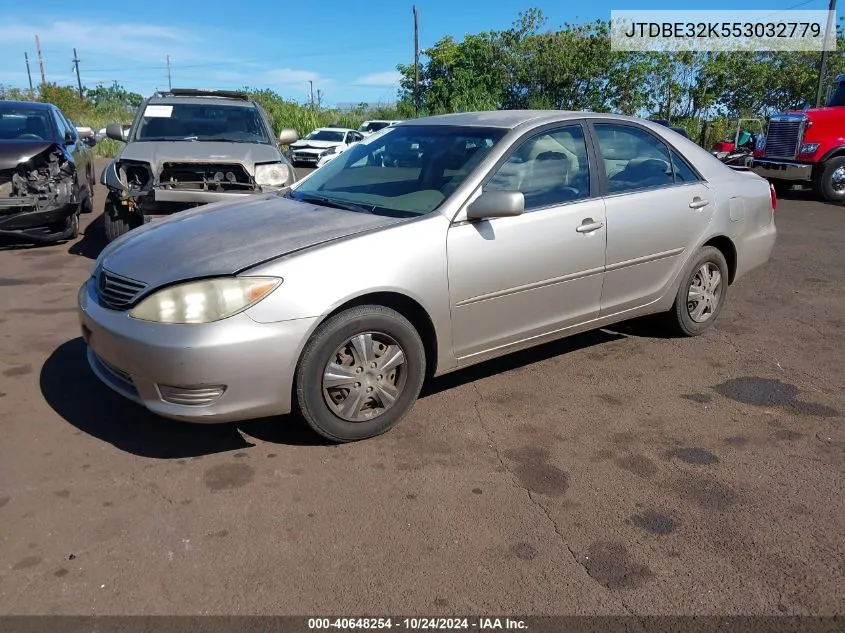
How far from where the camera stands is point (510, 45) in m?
38.0

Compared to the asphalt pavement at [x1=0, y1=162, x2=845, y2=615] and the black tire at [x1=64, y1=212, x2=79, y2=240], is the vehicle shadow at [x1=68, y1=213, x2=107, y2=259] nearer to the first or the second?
the black tire at [x1=64, y1=212, x2=79, y2=240]

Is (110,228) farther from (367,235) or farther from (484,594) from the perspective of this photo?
(484,594)

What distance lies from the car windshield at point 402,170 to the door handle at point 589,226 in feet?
2.36

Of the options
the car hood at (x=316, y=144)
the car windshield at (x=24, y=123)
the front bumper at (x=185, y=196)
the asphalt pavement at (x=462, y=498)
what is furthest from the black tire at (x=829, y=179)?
the car hood at (x=316, y=144)

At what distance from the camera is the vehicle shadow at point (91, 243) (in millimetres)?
7914

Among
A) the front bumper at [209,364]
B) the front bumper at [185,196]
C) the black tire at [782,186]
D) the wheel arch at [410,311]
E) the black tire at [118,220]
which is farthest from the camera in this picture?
the black tire at [782,186]

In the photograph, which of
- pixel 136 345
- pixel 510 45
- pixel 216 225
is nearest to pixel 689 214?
pixel 216 225

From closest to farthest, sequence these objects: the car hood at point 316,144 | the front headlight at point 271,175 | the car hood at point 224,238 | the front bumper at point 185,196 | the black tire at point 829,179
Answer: the car hood at point 224,238, the front bumper at point 185,196, the front headlight at point 271,175, the black tire at point 829,179, the car hood at point 316,144

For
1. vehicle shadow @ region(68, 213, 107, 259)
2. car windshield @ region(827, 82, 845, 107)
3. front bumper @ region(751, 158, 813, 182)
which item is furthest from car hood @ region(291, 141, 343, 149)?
car windshield @ region(827, 82, 845, 107)

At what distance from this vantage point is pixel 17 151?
7613 millimetres

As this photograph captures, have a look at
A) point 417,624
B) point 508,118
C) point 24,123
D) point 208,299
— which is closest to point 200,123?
point 24,123

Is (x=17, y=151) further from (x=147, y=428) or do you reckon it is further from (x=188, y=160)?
(x=147, y=428)

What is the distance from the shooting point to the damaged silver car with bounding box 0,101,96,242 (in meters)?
7.58

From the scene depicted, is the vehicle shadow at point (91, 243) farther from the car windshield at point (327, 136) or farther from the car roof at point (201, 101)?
the car windshield at point (327, 136)
